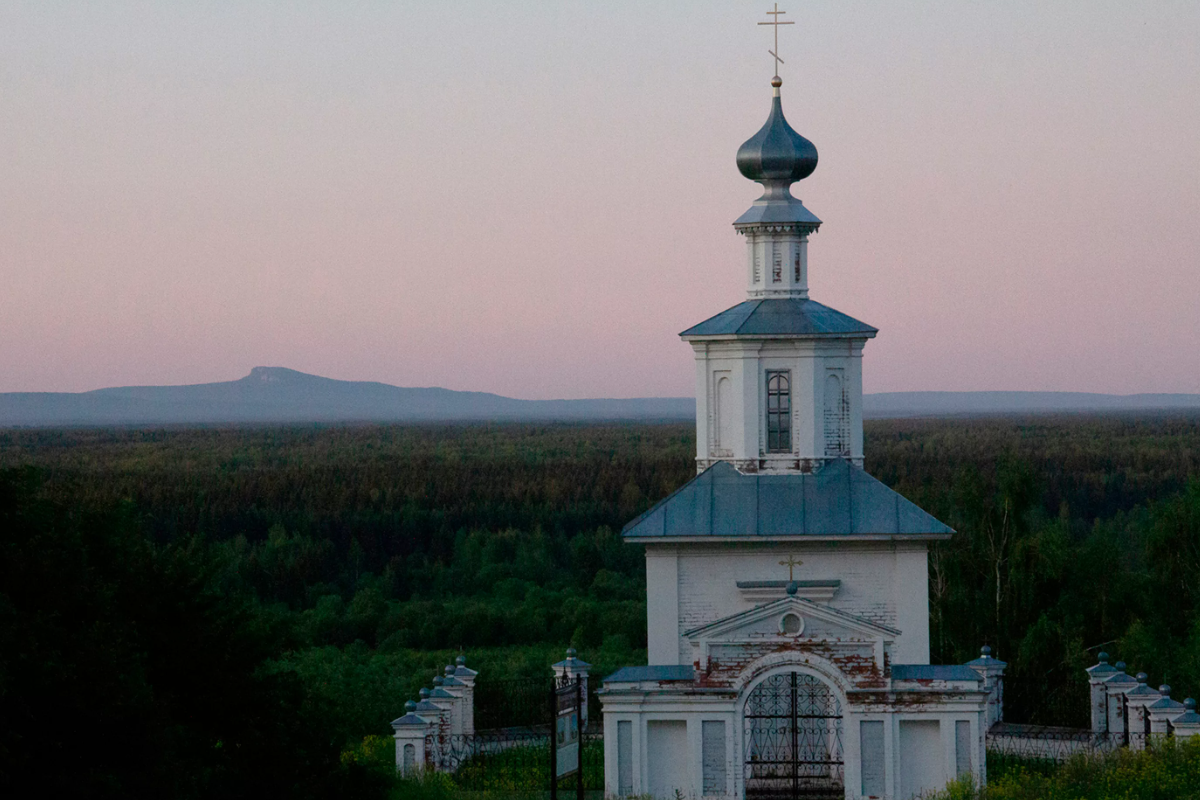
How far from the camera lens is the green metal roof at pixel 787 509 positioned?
1952cm

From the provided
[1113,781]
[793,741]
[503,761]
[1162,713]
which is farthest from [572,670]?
[1113,781]

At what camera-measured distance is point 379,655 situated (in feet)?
115

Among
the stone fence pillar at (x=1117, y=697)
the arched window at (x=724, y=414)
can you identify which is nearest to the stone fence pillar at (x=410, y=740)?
the arched window at (x=724, y=414)

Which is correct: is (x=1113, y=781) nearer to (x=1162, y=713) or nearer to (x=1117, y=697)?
(x=1162, y=713)

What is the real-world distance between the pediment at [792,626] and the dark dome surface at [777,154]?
5967mm

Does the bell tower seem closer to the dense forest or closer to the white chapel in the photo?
the white chapel

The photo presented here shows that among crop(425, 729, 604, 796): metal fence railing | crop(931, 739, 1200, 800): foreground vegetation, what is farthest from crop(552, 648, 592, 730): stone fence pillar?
crop(931, 739, 1200, 800): foreground vegetation

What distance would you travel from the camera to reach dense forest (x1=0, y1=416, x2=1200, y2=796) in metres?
12.1

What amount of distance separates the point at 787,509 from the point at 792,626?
2.45m

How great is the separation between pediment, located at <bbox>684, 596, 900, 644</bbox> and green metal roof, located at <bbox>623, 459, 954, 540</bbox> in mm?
1954

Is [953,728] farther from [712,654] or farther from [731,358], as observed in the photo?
[731,358]

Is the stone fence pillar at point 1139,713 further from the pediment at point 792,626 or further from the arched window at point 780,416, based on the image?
the arched window at point 780,416

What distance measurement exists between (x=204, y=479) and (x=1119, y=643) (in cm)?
5700

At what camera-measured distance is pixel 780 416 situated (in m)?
20.7
